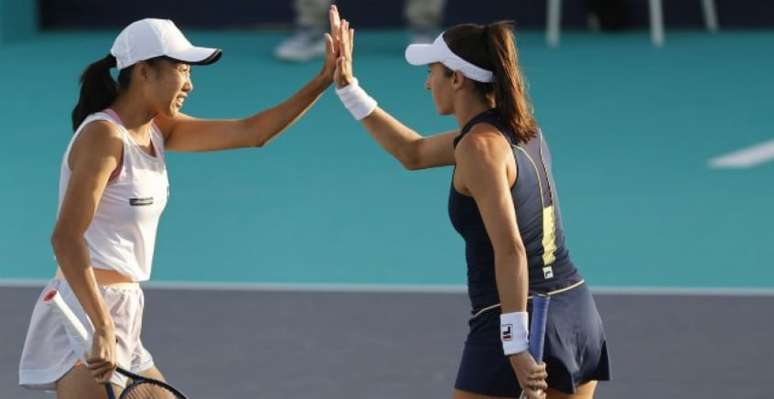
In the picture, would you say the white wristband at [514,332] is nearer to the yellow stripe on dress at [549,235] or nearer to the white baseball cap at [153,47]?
the yellow stripe on dress at [549,235]

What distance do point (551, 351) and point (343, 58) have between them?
131 cm

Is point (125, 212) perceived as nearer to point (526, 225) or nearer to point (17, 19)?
point (526, 225)

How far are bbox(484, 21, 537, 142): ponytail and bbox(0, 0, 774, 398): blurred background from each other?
6.92 ft

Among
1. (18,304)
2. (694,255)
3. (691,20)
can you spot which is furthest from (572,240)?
(691,20)

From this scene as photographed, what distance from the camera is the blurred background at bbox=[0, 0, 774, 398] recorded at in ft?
26.5

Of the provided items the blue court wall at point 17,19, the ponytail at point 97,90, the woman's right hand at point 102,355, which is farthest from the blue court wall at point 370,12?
the woman's right hand at point 102,355

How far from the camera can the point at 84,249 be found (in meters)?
4.64

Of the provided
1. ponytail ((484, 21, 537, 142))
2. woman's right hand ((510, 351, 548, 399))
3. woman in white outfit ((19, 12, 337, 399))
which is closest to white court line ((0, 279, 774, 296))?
woman in white outfit ((19, 12, 337, 399))

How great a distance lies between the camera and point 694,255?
9086 millimetres

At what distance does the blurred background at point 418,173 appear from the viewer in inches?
318

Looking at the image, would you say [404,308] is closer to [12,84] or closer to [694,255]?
[694,255]

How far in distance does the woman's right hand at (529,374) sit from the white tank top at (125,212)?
1149 millimetres

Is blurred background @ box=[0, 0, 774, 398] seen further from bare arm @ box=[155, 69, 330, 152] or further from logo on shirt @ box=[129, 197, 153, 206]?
logo on shirt @ box=[129, 197, 153, 206]

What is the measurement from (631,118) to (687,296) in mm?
4818
